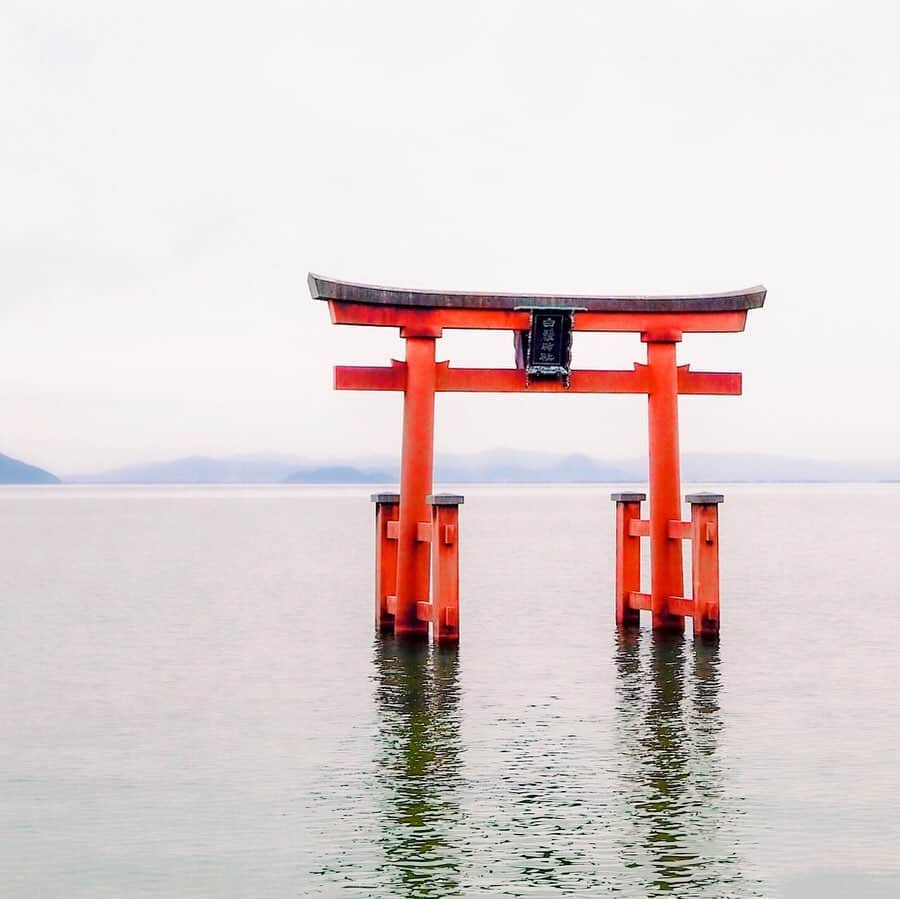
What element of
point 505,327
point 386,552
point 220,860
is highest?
point 505,327

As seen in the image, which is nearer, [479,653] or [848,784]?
[848,784]

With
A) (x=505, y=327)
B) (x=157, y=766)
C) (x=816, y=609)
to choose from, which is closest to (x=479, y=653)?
(x=505, y=327)

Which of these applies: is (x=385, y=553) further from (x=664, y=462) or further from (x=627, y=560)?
(x=664, y=462)

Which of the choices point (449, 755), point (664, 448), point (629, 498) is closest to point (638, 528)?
point (629, 498)

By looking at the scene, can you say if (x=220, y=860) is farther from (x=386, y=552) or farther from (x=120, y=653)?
(x=120, y=653)

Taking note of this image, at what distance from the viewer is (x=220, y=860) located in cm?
894

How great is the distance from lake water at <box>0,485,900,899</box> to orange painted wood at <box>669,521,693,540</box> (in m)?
1.43

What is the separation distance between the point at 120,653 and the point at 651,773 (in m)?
10.3

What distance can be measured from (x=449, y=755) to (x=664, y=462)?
7.17 m

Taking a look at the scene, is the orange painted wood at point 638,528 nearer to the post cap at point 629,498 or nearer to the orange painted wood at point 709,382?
the post cap at point 629,498

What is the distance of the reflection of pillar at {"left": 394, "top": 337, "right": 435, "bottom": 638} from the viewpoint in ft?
55.6

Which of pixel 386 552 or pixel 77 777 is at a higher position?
pixel 386 552

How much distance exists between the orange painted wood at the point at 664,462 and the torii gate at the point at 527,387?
13 mm

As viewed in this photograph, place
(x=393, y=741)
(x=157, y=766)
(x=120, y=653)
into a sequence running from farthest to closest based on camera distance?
(x=120, y=653)
(x=393, y=741)
(x=157, y=766)
